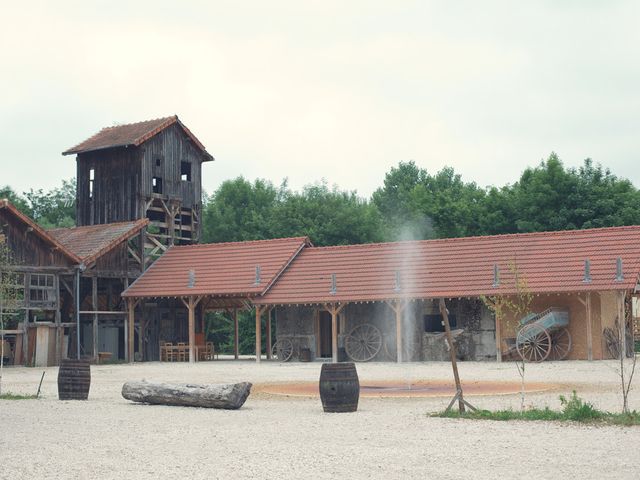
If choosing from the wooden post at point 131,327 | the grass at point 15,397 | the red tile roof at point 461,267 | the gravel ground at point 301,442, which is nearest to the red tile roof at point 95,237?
the wooden post at point 131,327

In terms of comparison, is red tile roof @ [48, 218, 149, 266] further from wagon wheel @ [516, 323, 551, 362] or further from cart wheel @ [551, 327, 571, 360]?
cart wheel @ [551, 327, 571, 360]

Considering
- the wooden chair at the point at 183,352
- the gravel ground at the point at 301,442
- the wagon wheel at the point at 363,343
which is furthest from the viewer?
the wooden chair at the point at 183,352

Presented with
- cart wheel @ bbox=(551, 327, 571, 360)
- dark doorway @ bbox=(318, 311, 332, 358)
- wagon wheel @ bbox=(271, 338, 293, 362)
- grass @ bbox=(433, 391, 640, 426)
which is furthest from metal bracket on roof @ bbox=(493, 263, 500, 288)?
grass @ bbox=(433, 391, 640, 426)

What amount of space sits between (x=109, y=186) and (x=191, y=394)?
27.7 metres

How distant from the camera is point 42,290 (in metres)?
37.9

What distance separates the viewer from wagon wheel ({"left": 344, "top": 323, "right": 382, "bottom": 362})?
1478 inches

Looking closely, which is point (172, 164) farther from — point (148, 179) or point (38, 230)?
point (38, 230)

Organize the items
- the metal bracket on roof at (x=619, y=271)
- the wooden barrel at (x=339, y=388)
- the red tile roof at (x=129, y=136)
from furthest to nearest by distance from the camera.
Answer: the red tile roof at (x=129, y=136) → the metal bracket on roof at (x=619, y=271) → the wooden barrel at (x=339, y=388)

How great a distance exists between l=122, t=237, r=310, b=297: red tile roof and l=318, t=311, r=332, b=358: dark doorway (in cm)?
234

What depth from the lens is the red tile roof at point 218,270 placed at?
3966 cm

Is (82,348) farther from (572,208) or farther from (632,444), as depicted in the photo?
(632,444)

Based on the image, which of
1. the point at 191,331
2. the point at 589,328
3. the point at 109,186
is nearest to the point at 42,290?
the point at 191,331

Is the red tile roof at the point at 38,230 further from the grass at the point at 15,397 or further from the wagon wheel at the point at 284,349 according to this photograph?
the grass at the point at 15,397

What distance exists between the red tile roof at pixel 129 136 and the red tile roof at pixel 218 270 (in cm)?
489
